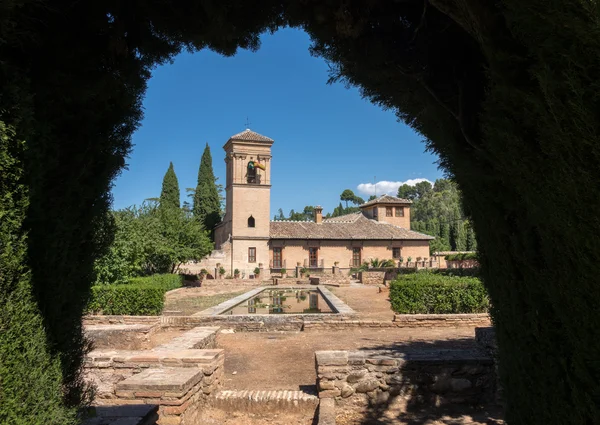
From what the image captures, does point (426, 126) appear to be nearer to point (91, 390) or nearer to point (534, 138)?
point (534, 138)

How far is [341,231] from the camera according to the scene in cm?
3991

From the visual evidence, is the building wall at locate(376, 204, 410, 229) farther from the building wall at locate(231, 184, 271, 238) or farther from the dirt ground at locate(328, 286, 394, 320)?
the dirt ground at locate(328, 286, 394, 320)

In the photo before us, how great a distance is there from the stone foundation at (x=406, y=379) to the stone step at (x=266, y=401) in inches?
11.9

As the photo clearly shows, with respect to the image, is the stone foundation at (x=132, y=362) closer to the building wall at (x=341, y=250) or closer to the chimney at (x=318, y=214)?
the building wall at (x=341, y=250)

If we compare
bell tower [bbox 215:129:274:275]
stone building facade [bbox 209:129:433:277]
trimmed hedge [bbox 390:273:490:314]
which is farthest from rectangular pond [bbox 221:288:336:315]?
bell tower [bbox 215:129:274:275]

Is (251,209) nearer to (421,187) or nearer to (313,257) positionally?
(313,257)

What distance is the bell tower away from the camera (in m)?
35.8

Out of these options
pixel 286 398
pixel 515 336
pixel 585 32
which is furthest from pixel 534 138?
pixel 286 398

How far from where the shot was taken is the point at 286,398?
5.54m

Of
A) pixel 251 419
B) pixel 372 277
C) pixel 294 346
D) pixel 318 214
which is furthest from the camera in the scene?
pixel 318 214

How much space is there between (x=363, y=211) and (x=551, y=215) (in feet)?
158

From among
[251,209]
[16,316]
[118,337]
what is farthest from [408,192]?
[16,316]

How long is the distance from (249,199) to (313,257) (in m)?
8.10

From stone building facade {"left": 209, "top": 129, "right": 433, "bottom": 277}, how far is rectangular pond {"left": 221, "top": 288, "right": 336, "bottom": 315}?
10638 mm
